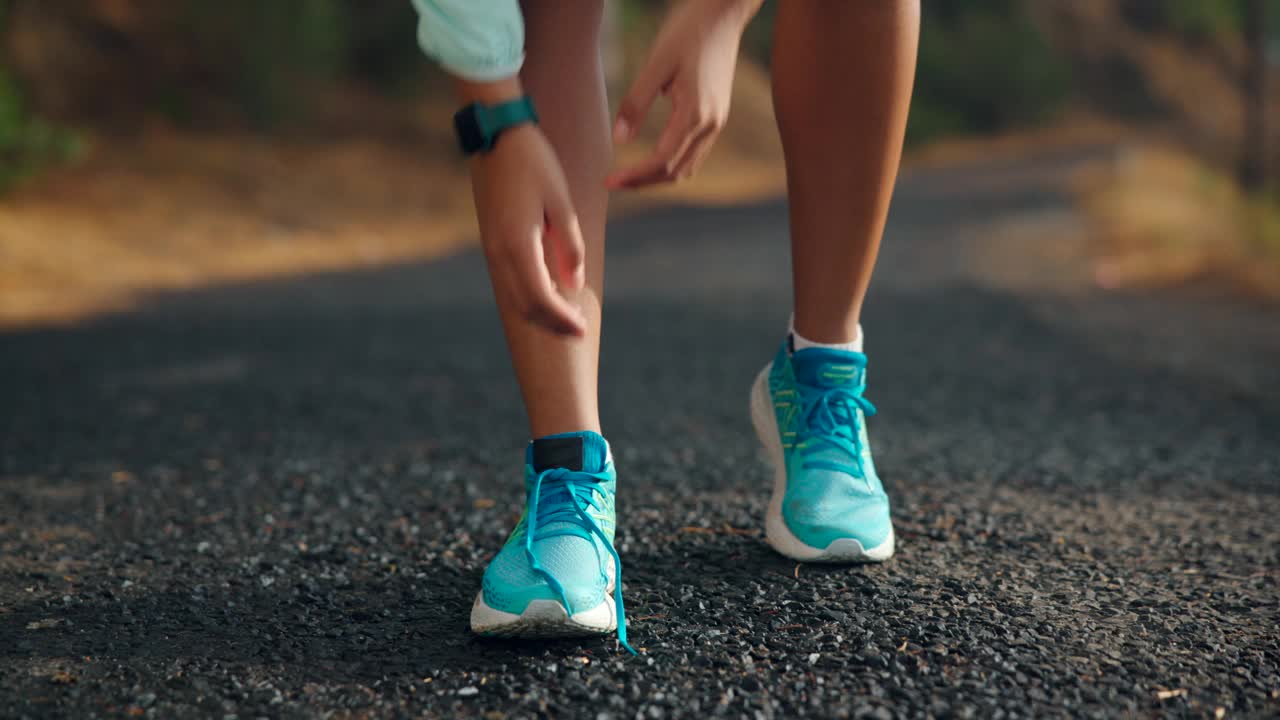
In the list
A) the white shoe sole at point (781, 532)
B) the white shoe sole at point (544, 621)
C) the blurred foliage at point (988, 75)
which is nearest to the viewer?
the white shoe sole at point (544, 621)

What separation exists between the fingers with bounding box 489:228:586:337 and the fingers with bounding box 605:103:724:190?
0.38 ft

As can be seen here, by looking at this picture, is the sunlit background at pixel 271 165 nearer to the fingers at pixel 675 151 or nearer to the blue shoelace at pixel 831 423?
the blue shoelace at pixel 831 423

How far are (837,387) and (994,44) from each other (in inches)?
968

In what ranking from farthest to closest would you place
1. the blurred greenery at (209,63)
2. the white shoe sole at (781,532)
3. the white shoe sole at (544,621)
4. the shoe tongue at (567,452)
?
the blurred greenery at (209,63) < the white shoe sole at (781,532) < the shoe tongue at (567,452) < the white shoe sole at (544,621)

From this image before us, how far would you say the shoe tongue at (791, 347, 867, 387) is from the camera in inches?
66.2

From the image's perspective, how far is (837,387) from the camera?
170 centimetres

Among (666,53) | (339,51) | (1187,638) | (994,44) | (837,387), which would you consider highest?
(994,44)

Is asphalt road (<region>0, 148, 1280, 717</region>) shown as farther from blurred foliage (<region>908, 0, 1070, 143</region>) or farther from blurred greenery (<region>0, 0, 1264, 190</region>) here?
blurred foliage (<region>908, 0, 1070, 143</region>)

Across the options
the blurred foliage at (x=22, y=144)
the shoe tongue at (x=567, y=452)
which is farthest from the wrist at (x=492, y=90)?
the blurred foliage at (x=22, y=144)

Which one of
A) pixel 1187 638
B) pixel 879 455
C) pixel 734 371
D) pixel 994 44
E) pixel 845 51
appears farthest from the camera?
pixel 994 44

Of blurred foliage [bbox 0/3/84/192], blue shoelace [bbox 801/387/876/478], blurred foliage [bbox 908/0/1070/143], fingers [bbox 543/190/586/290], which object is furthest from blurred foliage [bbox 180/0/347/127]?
blurred foliage [bbox 908/0/1070/143]

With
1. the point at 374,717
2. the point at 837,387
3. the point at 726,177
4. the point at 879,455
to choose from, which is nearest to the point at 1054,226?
the point at 726,177

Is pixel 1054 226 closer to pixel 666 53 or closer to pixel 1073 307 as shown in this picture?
pixel 1073 307

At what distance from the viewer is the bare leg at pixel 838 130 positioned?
5.06 feet
